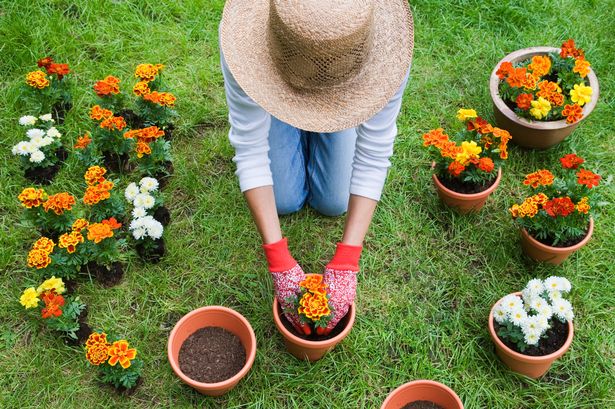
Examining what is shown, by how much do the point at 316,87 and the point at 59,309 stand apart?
4.28 ft

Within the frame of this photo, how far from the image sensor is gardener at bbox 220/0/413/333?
1604 mm

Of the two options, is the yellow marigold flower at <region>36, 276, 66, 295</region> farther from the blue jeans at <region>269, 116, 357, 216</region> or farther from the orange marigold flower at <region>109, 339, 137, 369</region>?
the blue jeans at <region>269, 116, 357, 216</region>

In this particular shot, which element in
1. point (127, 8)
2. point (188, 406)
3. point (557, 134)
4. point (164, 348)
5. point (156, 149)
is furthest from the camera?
point (127, 8)

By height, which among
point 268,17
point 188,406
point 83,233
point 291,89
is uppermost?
point 268,17

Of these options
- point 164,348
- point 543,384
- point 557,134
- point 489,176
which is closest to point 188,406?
point 164,348

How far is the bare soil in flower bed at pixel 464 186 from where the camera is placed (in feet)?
9.12

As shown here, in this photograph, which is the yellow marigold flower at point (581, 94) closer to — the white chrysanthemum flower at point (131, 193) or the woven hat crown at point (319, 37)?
the woven hat crown at point (319, 37)

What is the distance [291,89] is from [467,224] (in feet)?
4.57

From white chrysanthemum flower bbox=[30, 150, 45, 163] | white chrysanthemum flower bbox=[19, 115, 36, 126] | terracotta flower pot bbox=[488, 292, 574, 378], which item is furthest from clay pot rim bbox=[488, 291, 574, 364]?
white chrysanthemum flower bbox=[19, 115, 36, 126]

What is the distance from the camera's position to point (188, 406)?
226 centimetres

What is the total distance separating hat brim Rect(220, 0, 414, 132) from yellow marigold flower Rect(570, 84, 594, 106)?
141cm

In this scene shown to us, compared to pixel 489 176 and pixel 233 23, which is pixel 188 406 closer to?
pixel 233 23

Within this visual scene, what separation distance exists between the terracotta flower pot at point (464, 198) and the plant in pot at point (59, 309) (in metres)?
1.62

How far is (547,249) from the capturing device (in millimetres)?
2566
